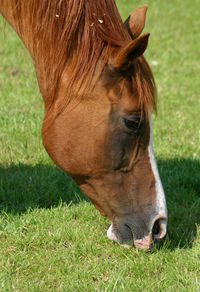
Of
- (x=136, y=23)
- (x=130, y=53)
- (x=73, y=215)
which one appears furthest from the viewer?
(x=73, y=215)

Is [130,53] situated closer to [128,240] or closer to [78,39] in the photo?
[78,39]

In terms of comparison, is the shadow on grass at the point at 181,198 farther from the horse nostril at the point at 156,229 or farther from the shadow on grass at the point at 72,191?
the horse nostril at the point at 156,229

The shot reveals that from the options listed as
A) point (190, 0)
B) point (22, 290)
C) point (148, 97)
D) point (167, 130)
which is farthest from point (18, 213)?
point (190, 0)

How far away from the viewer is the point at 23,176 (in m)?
4.35

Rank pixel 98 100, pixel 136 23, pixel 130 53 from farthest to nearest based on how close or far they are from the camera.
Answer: pixel 136 23
pixel 98 100
pixel 130 53

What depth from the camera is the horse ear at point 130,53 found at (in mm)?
2539

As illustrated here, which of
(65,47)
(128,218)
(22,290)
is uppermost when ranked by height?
(65,47)

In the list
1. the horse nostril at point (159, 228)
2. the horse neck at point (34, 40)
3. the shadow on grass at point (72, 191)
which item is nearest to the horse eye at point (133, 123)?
the horse neck at point (34, 40)

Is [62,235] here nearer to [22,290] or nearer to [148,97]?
[22,290]

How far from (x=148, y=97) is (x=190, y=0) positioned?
9.29m

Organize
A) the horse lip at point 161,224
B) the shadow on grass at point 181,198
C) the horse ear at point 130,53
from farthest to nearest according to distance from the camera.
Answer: the shadow on grass at point 181,198
the horse lip at point 161,224
the horse ear at point 130,53

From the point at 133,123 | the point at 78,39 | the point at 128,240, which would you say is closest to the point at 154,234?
the point at 128,240

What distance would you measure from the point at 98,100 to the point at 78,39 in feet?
1.17

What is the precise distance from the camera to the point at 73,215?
12.5 feet
